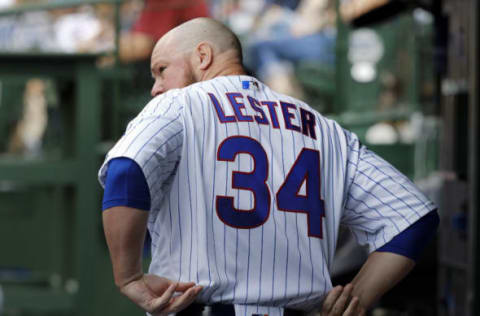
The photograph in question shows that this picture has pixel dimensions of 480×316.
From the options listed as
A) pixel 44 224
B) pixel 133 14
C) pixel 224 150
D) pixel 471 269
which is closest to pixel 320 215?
pixel 224 150

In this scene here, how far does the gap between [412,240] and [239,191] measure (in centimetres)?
54

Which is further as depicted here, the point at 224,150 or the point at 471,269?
the point at 471,269

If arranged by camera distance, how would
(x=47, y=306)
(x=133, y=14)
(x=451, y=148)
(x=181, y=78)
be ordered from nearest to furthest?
(x=181, y=78) → (x=451, y=148) → (x=47, y=306) → (x=133, y=14)

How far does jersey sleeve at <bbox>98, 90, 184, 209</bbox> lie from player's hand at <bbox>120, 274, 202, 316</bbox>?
0.65 ft

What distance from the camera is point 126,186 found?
69.6 inches

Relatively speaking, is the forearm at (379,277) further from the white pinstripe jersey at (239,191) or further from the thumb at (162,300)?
the thumb at (162,300)

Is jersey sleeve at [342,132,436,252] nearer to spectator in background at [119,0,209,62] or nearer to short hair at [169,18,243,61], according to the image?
short hair at [169,18,243,61]

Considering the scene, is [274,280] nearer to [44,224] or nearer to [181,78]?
[181,78]

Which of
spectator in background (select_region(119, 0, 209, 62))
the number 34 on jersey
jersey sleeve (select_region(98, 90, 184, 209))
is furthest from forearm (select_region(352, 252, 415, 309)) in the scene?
spectator in background (select_region(119, 0, 209, 62))

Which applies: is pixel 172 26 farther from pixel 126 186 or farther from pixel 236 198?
pixel 126 186

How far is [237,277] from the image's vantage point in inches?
76.6

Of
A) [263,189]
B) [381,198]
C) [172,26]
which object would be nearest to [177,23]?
[172,26]

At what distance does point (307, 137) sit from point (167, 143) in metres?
0.43

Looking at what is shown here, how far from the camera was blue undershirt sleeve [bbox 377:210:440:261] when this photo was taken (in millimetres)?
2146
